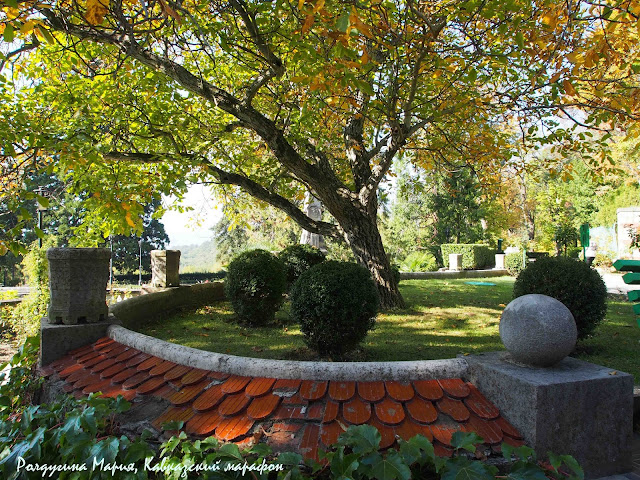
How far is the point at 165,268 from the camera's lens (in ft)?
29.8

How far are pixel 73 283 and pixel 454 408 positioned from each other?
179 inches

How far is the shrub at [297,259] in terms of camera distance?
10031 mm

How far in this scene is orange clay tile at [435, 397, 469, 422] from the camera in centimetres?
298

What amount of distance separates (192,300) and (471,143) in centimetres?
700

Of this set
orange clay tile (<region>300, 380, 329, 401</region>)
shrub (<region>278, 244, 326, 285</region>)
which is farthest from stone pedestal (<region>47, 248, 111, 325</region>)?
shrub (<region>278, 244, 326, 285</region>)

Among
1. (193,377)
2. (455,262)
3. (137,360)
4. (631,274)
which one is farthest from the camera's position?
(455,262)

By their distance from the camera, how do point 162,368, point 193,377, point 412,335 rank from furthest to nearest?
point 412,335
point 162,368
point 193,377

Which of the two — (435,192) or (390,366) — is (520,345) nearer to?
(390,366)

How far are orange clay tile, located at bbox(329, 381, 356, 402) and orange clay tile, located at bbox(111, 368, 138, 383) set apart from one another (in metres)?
1.96

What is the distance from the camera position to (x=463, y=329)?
22.7ft

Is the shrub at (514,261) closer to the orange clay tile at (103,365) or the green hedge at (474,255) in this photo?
the green hedge at (474,255)

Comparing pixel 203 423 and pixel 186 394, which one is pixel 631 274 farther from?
pixel 186 394

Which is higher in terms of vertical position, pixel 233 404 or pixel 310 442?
pixel 233 404

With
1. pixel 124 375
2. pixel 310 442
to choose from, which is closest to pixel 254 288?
pixel 124 375
